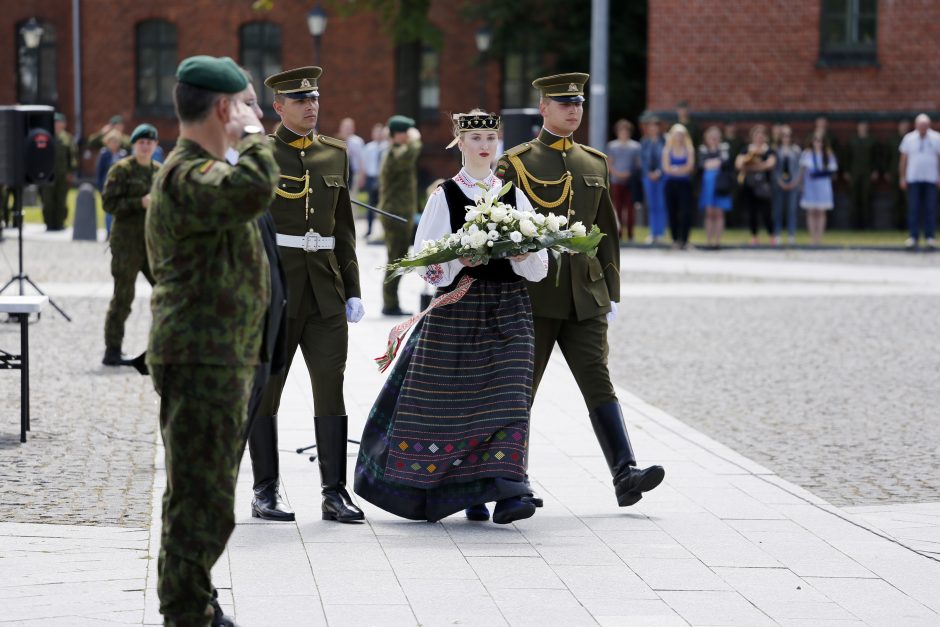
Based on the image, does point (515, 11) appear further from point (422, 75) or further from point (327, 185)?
point (327, 185)

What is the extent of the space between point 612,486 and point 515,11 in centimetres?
3229

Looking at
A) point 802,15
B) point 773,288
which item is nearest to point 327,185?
point 773,288

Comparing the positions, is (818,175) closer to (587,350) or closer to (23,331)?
(23,331)

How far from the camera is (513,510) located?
671 centimetres

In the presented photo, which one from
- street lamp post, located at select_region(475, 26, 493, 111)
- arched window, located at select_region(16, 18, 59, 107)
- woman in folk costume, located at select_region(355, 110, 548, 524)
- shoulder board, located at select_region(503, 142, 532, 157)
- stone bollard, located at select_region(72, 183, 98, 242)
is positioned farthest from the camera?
arched window, located at select_region(16, 18, 59, 107)

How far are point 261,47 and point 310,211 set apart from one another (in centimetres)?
3677

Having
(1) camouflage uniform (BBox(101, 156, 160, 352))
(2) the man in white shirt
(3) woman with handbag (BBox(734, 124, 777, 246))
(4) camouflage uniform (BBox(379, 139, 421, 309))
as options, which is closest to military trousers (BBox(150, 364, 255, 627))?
(1) camouflage uniform (BBox(101, 156, 160, 352))

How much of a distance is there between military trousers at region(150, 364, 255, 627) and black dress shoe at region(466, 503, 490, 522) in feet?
7.81

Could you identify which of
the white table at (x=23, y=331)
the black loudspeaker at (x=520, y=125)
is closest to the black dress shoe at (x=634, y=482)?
the white table at (x=23, y=331)

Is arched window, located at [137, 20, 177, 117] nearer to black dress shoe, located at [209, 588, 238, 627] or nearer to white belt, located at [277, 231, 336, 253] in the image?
white belt, located at [277, 231, 336, 253]

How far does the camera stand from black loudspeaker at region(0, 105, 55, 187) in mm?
15332

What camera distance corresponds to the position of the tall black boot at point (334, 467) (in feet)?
22.6

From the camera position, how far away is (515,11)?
39.0m

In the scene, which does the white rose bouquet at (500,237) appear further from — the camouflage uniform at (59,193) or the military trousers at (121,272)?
the camouflage uniform at (59,193)
